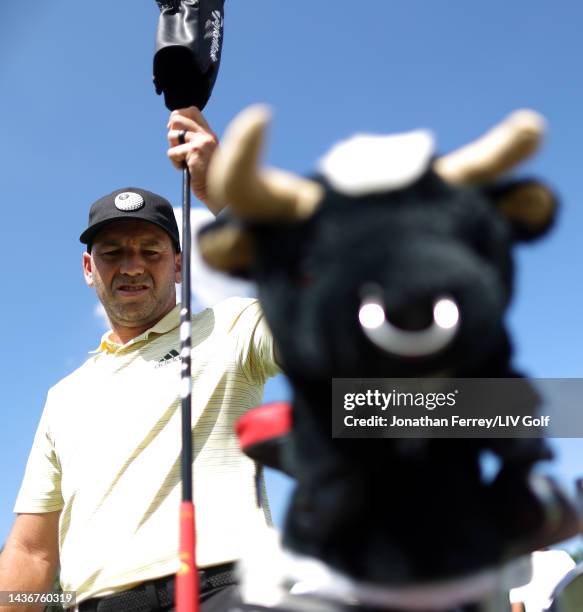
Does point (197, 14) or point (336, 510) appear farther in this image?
point (197, 14)

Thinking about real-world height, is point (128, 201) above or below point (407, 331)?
above

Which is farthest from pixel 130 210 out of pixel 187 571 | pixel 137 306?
pixel 187 571

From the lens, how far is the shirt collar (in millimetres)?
1765

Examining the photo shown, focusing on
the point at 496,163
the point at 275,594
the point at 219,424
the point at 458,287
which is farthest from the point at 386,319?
the point at 219,424

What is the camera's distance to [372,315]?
48cm

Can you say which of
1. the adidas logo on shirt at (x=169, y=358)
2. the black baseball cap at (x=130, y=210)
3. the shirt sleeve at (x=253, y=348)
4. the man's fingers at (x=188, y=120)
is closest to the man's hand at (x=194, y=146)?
the man's fingers at (x=188, y=120)

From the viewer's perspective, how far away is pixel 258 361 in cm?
156

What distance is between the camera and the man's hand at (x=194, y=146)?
4.21 feet

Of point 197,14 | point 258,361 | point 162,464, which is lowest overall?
point 162,464

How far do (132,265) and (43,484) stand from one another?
64cm

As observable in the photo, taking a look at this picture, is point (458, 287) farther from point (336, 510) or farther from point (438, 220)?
point (336, 510)

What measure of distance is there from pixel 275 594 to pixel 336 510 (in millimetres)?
154

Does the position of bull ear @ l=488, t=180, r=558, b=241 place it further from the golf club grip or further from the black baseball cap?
the black baseball cap

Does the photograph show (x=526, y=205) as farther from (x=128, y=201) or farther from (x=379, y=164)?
(x=128, y=201)
